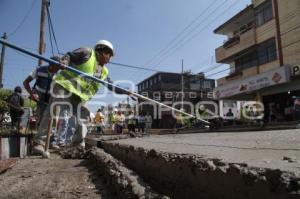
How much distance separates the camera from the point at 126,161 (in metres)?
2.66

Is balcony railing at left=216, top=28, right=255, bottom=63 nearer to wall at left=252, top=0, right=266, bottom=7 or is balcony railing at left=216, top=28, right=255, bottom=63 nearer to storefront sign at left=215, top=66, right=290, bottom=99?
wall at left=252, top=0, right=266, bottom=7

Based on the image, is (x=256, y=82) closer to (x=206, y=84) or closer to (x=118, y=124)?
(x=118, y=124)

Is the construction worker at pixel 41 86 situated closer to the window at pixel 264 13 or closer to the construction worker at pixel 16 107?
the construction worker at pixel 16 107

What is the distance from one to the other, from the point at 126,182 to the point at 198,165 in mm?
616

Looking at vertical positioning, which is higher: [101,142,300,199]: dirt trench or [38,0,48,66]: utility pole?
[38,0,48,66]: utility pole

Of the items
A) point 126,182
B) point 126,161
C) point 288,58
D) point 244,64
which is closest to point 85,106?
point 126,161

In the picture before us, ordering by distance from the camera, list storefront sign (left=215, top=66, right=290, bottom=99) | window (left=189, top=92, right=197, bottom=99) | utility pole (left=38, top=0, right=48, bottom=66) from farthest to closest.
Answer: window (left=189, top=92, right=197, bottom=99)
storefront sign (left=215, top=66, right=290, bottom=99)
utility pole (left=38, top=0, right=48, bottom=66)

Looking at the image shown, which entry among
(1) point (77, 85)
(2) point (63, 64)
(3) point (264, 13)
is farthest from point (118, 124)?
(2) point (63, 64)

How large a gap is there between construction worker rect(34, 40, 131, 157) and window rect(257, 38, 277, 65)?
57.1 feet

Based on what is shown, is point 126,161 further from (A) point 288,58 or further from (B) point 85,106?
(A) point 288,58

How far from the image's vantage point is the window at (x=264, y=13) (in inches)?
812

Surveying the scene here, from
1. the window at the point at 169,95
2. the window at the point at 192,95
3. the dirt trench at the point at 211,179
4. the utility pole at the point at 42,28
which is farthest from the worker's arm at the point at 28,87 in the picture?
the window at the point at 192,95

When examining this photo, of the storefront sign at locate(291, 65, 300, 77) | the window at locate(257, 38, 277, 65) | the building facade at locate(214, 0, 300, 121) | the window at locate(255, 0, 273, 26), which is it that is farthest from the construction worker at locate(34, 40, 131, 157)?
the window at locate(255, 0, 273, 26)

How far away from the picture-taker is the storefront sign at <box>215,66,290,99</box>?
17.1 meters
